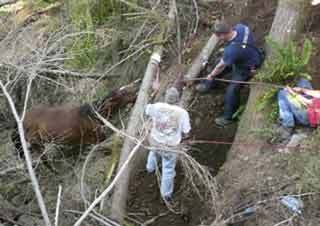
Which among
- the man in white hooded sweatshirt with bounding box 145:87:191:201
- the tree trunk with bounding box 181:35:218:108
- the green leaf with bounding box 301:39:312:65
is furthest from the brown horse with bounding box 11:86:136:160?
the green leaf with bounding box 301:39:312:65

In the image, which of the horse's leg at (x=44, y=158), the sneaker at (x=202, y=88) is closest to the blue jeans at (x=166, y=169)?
the horse's leg at (x=44, y=158)

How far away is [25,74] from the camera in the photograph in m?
7.84

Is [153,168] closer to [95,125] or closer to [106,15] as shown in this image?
[95,125]

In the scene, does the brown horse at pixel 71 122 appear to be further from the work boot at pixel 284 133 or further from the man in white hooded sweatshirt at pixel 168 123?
the work boot at pixel 284 133

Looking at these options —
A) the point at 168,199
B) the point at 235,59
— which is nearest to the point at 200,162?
the point at 168,199

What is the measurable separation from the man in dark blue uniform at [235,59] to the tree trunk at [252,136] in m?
0.25

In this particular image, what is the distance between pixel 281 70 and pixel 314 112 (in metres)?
0.83

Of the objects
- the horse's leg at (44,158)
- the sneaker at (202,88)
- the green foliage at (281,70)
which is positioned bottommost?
the horse's leg at (44,158)

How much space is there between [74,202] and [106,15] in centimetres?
448

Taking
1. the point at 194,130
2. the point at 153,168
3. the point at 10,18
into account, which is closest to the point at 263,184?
the point at 153,168

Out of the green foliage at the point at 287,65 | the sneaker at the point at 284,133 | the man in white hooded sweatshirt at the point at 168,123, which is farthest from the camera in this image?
the green foliage at the point at 287,65

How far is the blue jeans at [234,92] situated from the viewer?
851cm

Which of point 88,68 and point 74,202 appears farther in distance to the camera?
point 88,68

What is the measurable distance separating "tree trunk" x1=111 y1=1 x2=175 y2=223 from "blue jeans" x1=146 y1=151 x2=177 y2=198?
0.28 meters
